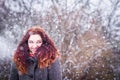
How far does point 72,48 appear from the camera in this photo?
363 centimetres

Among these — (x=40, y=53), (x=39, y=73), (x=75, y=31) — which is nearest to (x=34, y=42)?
(x=40, y=53)

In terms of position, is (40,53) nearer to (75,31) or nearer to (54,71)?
(54,71)

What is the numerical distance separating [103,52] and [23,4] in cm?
120

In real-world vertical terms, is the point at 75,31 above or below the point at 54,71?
above

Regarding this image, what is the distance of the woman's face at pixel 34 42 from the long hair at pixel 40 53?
0.03 metres

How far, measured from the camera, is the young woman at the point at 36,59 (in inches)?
89.0

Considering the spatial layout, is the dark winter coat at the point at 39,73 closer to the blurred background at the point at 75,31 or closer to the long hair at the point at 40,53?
the long hair at the point at 40,53

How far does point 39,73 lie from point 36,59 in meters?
0.12

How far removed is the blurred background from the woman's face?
4.23 ft

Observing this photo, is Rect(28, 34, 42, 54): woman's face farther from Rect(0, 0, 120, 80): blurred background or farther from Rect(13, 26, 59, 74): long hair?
Rect(0, 0, 120, 80): blurred background

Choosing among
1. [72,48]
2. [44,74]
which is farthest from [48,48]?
[72,48]

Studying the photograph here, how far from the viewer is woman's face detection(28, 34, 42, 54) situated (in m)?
2.31

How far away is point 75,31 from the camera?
362cm

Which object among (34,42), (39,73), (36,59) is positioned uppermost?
(34,42)
